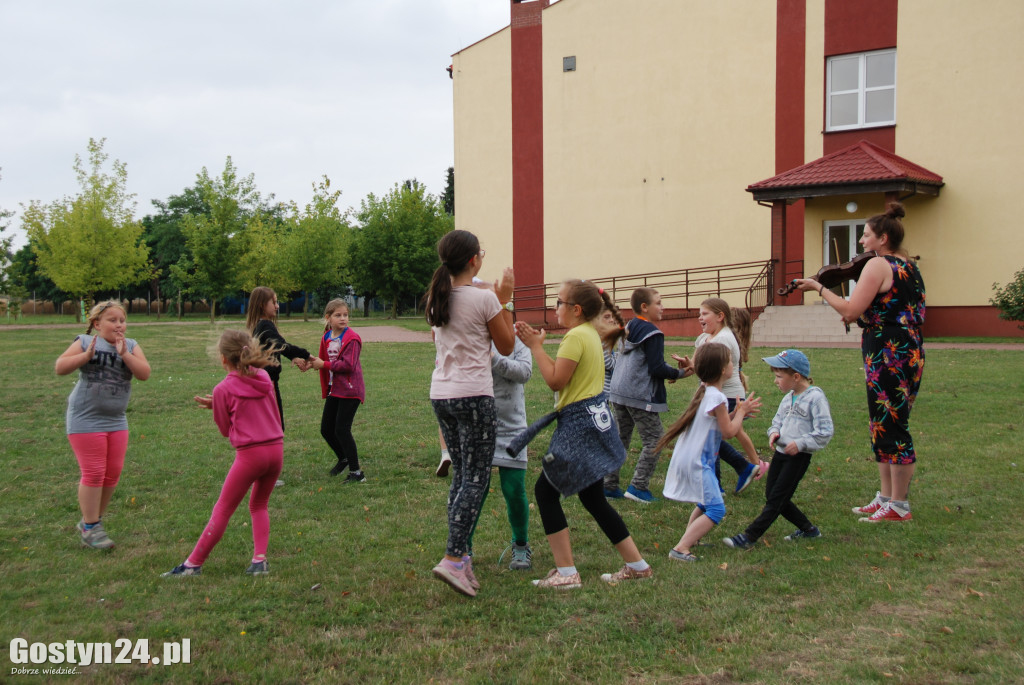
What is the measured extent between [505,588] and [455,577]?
0.36 metres

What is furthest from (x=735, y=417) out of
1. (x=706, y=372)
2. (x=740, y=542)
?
(x=740, y=542)

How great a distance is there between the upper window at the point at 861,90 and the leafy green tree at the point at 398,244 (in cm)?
3056

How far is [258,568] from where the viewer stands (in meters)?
4.79

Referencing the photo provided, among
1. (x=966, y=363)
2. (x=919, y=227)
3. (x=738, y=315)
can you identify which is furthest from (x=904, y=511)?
(x=919, y=227)

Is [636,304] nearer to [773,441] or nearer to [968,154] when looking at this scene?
[773,441]

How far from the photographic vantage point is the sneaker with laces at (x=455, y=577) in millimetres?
4234

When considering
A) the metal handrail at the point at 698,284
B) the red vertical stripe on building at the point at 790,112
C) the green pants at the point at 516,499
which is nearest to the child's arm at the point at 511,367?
the green pants at the point at 516,499

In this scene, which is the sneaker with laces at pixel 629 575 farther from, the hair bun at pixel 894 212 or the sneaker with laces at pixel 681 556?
the hair bun at pixel 894 212

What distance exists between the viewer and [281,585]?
4.56 meters

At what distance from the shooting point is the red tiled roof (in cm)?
2086

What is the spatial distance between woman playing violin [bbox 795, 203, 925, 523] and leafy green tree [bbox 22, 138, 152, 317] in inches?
1600

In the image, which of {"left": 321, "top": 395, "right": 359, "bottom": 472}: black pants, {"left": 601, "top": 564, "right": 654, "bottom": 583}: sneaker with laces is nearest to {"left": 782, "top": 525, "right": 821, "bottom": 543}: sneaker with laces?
{"left": 601, "top": 564, "right": 654, "bottom": 583}: sneaker with laces

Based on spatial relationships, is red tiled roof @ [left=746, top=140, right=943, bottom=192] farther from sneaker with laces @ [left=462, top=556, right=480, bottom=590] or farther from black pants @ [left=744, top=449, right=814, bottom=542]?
sneaker with laces @ [left=462, top=556, right=480, bottom=590]

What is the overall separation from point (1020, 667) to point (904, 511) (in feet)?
7.81
